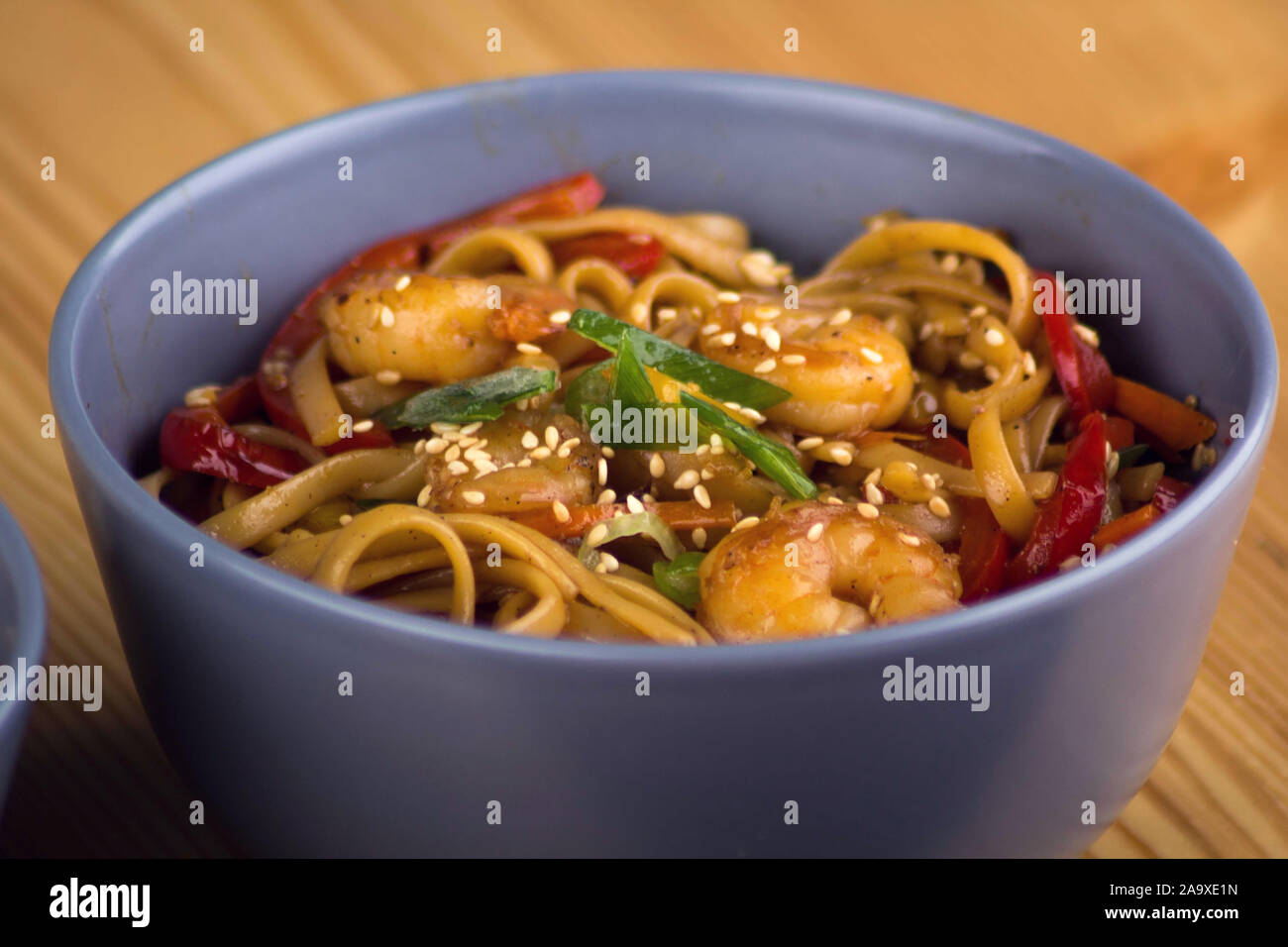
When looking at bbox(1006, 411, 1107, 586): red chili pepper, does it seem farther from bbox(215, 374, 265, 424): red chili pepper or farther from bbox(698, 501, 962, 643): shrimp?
bbox(215, 374, 265, 424): red chili pepper

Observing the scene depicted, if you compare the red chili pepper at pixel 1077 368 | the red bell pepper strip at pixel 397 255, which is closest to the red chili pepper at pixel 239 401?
the red bell pepper strip at pixel 397 255

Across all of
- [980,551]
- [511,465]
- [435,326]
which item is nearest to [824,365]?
[980,551]

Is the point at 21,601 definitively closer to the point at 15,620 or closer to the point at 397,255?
the point at 15,620

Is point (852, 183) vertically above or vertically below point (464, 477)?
above
